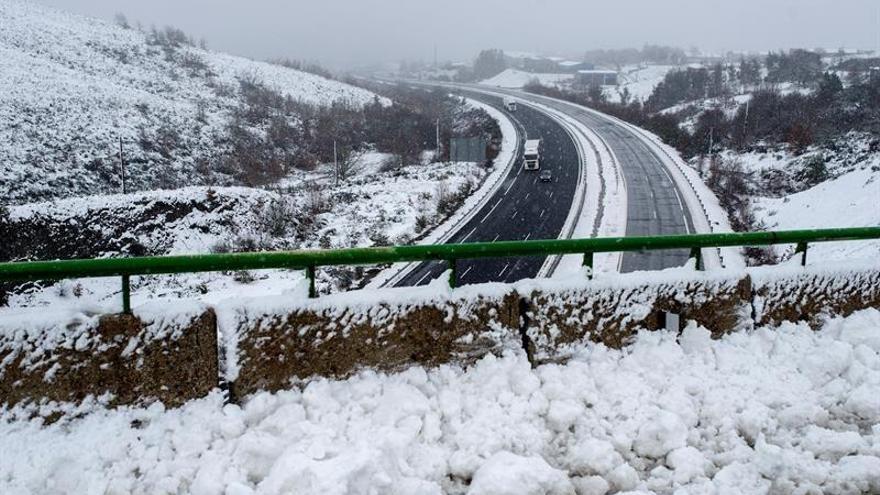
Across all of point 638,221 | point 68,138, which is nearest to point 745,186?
point 638,221

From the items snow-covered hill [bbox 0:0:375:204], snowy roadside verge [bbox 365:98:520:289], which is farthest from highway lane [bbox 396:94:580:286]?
snow-covered hill [bbox 0:0:375:204]

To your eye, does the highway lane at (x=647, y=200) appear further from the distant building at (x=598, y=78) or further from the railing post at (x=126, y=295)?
Result: the distant building at (x=598, y=78)

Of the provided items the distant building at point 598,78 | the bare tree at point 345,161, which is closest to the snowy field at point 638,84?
the distant building at point 598,78

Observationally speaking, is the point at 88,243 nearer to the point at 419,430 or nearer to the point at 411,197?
the point at 411,197

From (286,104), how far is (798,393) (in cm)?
7779

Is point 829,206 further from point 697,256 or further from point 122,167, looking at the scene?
point 122,167

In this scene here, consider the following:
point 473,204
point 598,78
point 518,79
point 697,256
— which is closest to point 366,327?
point 697,256

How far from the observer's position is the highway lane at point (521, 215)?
82.8 ft

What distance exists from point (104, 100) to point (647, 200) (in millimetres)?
49934

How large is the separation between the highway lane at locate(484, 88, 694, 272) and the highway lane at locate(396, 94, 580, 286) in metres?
4.25

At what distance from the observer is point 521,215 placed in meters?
38.9

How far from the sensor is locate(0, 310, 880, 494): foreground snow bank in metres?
3.55

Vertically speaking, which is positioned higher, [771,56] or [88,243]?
[771,56]

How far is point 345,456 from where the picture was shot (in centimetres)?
366
